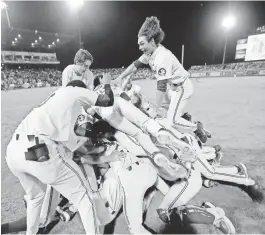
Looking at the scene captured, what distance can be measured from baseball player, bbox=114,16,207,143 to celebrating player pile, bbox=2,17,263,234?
1 centimetres

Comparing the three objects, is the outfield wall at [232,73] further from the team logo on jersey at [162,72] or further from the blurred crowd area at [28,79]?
the team logo on jersey at [162,72]

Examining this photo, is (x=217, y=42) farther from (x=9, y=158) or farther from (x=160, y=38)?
(x=9, y=158)

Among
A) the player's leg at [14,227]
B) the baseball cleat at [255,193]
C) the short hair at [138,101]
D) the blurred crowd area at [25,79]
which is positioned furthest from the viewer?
Answer: the blurred crowd area at [25,79]

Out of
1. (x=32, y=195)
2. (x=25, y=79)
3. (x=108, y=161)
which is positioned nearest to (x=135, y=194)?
(x=108, y=161)

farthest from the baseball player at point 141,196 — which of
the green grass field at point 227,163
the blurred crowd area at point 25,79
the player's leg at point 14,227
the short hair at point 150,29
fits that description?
the blurred crowd area at point 25,79

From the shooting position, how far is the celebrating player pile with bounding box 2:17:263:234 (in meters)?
1.65

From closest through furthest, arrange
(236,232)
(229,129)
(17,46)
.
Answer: (236,232) → (229,129) → (17,46)

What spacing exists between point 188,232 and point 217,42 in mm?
33328

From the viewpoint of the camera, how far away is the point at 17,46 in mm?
32562

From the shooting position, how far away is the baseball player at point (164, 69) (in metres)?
2.56

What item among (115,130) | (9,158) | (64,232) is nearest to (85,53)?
(115,130)

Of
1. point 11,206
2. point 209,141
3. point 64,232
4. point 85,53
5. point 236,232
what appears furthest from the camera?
point 209,141

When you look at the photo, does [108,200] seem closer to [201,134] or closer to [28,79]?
[201,134]

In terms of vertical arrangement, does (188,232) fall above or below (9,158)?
below
